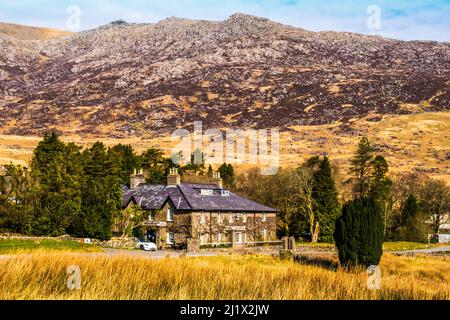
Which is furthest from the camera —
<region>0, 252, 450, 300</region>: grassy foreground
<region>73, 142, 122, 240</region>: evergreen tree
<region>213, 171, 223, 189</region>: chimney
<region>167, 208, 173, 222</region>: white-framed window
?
<region>213, 171, 223, 189</region>: chimney

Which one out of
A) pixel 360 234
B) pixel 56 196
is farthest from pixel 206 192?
pixel 360 234

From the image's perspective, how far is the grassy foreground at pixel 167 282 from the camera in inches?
457

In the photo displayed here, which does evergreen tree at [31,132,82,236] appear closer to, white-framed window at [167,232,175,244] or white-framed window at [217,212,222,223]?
white-framed window at [167,232,175,244]

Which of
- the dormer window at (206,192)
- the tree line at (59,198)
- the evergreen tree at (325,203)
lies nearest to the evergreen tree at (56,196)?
the tree line at (59,198)

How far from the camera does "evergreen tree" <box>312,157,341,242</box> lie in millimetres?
65375

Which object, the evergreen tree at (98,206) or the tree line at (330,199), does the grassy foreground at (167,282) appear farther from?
the tree line at (330,199)

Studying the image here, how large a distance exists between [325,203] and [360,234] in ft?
108

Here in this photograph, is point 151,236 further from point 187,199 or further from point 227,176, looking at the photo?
point 227,176

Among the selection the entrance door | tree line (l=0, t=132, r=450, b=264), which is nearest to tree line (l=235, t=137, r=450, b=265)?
tree line (l=0, t=132, r=450, b=264)

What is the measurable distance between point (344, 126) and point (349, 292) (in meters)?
181

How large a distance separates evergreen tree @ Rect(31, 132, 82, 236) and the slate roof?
7658 millimetres

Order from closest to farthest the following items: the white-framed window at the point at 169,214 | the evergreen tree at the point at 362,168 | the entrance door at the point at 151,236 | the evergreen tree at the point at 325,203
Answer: the entrance door at the point at 151,236 < the white-framed window at the point at 169,214 < the evergreen tree at the point at 325,203 < the evergreen tree at the point at 362,168
